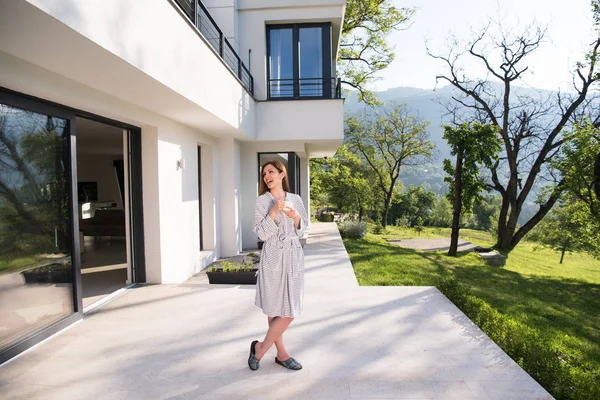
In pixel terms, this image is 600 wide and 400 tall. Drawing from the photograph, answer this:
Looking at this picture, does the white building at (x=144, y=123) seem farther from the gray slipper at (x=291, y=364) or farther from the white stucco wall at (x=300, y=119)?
the gray slipper at (x=291, y=364)

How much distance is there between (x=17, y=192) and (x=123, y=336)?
5.32ft

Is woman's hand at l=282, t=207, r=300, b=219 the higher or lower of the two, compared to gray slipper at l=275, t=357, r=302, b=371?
higher

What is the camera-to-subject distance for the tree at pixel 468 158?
43.7 feet

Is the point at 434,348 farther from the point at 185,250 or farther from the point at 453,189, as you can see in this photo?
the point at 453,189

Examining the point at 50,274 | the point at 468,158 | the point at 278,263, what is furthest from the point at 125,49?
the point at 468,158

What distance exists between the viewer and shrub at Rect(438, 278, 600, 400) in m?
2.93

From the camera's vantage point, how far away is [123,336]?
3.96 metres

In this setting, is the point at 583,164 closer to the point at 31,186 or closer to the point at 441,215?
the point at 31,186

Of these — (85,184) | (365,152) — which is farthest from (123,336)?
(365,152)

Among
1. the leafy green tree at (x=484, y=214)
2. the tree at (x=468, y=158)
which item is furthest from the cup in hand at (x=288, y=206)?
the leafy green tree at (x=484, y=214)

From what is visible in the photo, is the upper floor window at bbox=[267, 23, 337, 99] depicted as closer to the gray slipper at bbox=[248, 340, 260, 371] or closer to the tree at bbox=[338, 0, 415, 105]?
the gray slipper at bbox=[248, 340, 260, 371]

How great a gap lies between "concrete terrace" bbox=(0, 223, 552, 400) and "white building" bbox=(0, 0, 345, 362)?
1.69 feet

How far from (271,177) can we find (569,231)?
20.4 meters

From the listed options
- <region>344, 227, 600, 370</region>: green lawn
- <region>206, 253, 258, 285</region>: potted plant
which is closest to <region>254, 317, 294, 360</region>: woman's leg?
<region>206, 253, 258, 285</region>: potted plant
